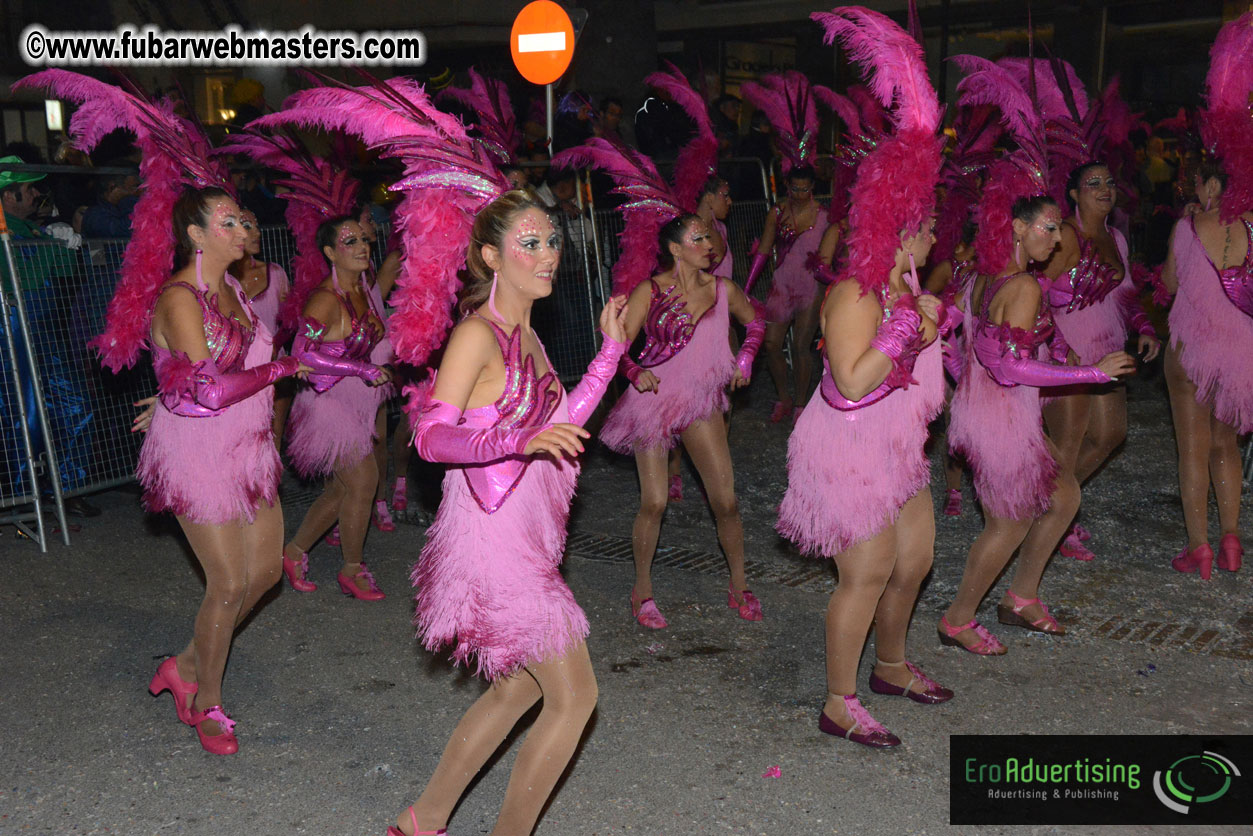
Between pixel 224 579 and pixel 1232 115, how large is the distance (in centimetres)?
539

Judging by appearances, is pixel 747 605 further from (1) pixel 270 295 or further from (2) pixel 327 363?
A: (1) pixel 270 295

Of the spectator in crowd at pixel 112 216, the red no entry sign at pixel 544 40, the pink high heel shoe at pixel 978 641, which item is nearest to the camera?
the pink high heel shoe at pixel 978 641

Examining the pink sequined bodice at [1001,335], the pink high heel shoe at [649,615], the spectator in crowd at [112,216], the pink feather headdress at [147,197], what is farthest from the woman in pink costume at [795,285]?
the pink feather headdress at [147,197]

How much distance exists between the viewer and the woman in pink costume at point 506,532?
2998 millimetres

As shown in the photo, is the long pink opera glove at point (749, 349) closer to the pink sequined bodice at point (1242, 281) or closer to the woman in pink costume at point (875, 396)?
the woman in pink costume at point (875, 396)

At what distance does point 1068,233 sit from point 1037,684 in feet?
7.90

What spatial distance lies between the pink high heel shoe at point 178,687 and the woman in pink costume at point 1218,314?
4.93 m

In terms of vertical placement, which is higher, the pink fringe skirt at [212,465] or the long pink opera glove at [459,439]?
Answer: the long pink opera glove at [459,439]

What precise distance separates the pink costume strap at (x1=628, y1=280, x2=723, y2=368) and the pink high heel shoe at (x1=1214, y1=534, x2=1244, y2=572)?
3.08 meters

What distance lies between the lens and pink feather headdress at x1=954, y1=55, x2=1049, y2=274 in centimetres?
463

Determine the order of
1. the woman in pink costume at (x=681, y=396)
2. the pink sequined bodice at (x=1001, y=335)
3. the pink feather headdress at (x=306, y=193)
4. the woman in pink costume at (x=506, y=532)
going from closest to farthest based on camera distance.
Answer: the woman in pink costume at (x=506, y=532) < the pink sequined bodice at (x=1001, y=335) < the woman in pink costume at (x=681, y=396) < the pink feather headdress at (x=306, y=193)

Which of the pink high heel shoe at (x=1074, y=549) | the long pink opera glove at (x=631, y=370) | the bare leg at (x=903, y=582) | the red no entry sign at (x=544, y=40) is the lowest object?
the pink high heel shoe at (x=1074, y=549)

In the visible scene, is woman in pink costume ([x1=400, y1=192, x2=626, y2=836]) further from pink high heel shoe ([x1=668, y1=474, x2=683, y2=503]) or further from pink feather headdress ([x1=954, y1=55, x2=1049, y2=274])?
pink high heel shoe ([x1=668, y1=474, x2=683, y2=503])

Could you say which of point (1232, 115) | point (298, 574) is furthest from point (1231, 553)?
point (298, 574)
